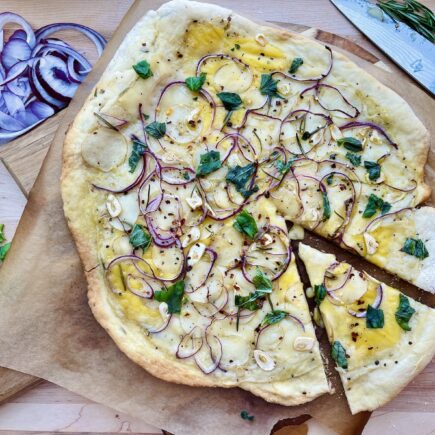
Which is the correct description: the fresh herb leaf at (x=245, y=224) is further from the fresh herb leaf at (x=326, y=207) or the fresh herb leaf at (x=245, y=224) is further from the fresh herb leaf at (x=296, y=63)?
the fresh herb leaf at (x=296, y=63)

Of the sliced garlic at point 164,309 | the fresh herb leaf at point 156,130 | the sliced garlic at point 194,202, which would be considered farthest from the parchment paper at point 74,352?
the sliced garlic at point 194,202

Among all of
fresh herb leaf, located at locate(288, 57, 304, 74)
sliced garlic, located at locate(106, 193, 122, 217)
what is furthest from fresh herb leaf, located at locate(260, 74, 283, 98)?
sliced garlic, located at locate(106, 193, 122, 217)

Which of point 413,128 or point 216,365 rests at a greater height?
point 413,128

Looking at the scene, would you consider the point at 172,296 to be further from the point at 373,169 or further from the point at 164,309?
the point at 373,169

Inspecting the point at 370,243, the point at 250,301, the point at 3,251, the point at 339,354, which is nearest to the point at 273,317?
the point at 250,301

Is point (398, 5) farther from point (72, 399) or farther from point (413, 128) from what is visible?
point (72, 399)

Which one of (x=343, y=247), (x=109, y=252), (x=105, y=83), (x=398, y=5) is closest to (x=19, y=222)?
(x=109, y=252)

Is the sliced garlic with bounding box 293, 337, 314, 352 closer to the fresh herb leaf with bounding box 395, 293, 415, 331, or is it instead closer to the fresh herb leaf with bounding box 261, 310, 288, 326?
the fresh herb leaf with bounding box 261, 310, 288, 326
